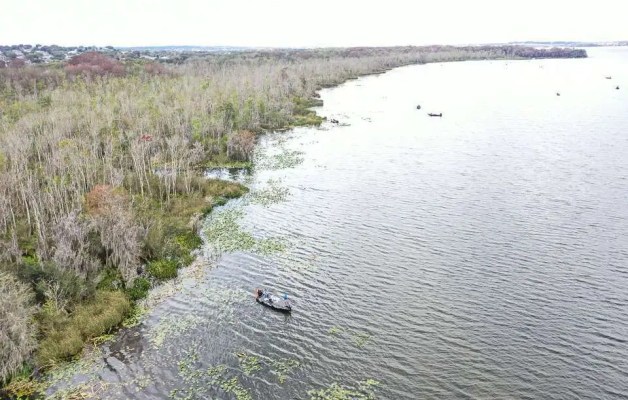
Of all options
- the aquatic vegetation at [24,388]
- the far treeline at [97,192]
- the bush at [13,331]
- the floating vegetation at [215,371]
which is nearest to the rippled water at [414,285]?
the floating vegetation at [215,371]

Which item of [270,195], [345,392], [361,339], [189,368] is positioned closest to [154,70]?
[270,195]

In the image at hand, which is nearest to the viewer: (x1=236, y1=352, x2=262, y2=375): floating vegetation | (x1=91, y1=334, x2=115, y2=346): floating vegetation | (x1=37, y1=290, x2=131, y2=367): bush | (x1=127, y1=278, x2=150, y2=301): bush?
(x1=236, y1=352, x2=262, y2=375): floating vegetation

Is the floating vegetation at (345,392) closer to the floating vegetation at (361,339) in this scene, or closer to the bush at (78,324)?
the floating vegetation at (361,339)

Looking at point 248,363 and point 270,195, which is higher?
point 270,195

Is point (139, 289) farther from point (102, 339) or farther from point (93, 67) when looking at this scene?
point (93, 67)

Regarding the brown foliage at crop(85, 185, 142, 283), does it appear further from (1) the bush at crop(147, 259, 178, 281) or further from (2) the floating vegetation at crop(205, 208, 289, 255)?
(2) the floating vegetation at crop(205, 208, 289, 255)

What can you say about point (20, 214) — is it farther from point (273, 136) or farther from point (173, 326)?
point (273, 136)

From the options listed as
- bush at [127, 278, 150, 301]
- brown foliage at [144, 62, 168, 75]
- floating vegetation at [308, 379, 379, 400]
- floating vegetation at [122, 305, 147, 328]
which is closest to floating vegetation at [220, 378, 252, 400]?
floating vegetation at [308, 379, 379, 400]
